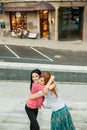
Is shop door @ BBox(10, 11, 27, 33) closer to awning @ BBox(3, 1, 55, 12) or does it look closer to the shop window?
→ the shop window

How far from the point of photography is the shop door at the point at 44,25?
29562 mm

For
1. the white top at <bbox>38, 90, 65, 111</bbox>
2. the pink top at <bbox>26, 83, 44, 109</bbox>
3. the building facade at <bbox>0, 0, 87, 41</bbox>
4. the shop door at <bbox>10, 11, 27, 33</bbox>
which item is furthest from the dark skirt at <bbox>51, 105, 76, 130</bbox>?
the shop door at <bbox>10, 11, 27, 33</bbox>

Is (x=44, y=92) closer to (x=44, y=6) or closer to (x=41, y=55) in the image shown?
(x=41, y=55)

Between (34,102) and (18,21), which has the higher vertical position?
(18,21)

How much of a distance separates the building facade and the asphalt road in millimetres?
3782

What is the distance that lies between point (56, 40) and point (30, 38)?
238cm

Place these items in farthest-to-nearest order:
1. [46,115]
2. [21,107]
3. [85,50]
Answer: [85,50] < [21,107] < [46,115]

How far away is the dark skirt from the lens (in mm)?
6512

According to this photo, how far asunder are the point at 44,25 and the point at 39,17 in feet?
2.97

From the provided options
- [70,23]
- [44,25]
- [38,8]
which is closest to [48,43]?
[44,25]

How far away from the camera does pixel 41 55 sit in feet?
79.0

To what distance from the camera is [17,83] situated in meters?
11.4

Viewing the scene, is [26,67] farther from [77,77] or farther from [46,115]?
[46,115]

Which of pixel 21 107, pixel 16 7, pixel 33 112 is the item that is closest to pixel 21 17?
pixel 16 7
